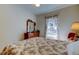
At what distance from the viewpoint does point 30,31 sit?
146 cm

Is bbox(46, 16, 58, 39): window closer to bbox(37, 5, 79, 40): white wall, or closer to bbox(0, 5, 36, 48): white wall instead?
bbox(37, 5, 79, 40): white wall

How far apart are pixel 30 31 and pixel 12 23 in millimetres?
248

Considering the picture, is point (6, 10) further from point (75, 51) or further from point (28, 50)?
point (75, 51)

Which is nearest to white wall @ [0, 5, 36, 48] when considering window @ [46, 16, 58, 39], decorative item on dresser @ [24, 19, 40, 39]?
decorative item on dresser @ [24, 19, 40, 39]

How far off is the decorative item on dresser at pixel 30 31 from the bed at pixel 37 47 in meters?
0.05

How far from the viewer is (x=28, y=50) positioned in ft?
4.26

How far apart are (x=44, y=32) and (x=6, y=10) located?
0.53 meters

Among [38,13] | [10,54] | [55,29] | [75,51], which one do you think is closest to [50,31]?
[55,29]

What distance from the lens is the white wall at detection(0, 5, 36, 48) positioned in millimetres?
1297

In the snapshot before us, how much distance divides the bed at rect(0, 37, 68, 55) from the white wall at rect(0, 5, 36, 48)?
0.08 m
